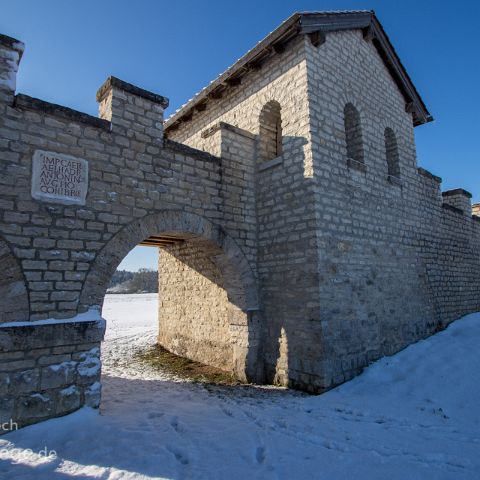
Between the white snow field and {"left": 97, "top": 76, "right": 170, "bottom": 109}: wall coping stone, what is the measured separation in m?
4.28

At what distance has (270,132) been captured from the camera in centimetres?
701

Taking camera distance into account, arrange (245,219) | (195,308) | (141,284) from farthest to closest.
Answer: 1. (141,284)
2. (195,308)
3. (245,219)

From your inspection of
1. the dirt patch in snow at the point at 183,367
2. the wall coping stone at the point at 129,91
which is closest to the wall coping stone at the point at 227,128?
the wall coping stone at the point at 129,91

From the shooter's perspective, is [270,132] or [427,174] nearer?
[270,132]

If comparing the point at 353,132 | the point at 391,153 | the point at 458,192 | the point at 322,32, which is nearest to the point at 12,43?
the point at 322,32

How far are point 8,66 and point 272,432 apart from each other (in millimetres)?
5176

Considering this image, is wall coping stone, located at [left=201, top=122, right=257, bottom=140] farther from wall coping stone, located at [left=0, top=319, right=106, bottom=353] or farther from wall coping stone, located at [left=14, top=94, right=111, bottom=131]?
wall coping stone, located at [left=0, top=319, right=106, bottom=353]

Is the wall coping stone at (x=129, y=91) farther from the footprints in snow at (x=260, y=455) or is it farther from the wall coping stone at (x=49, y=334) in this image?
the footprints in snow at (x=260, y=455)

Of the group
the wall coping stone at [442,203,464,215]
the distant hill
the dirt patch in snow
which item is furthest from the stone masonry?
the distant hill

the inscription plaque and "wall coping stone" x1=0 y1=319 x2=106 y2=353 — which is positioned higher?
the inscription plaque

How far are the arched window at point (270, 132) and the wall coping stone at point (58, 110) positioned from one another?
3074 mm

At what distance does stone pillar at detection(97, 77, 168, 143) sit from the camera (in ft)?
16.0

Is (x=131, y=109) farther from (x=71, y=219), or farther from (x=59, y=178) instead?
(x=71, y=219)

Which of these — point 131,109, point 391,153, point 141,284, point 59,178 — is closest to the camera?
point 59,178
